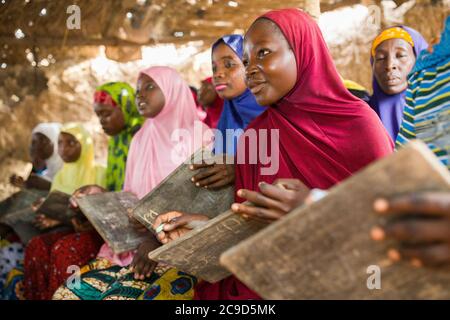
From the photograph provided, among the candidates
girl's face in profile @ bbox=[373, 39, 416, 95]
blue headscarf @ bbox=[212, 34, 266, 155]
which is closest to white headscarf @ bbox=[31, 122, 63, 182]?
blue headscarf @ bbox=[212, 34, 266, 155]

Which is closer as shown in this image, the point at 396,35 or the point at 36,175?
the point at 396,35

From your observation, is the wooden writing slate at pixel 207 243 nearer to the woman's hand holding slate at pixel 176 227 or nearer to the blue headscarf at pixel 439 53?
the woman's hand holding slate at pixel 176 227

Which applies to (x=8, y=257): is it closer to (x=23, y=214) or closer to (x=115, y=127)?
(x=23, y=214)

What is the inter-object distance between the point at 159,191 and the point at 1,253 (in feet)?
7.96

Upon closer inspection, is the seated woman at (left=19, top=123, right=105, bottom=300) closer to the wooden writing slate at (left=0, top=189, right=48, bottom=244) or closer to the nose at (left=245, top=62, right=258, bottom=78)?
the wooden writing slate at (left=0, top=189, right=48, bottom=244)

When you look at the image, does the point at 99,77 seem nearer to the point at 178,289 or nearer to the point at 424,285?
the point at 178,289

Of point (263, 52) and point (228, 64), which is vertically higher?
point (228, 64)

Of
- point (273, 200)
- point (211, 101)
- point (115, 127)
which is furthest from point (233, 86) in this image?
point (273, 200)

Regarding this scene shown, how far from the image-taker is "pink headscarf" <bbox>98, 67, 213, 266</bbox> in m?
2.94

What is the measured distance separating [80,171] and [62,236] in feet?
1.97

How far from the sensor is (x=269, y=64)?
1.67 m

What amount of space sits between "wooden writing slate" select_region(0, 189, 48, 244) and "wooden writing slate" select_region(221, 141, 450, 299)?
9.45 feet

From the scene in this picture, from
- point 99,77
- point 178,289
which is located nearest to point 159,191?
point 178,289
